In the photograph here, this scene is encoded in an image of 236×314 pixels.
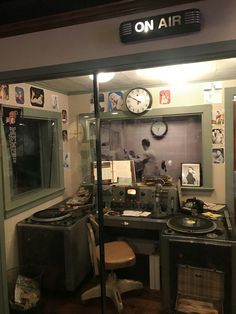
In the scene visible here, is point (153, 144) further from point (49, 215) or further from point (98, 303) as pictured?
point (98, 303)

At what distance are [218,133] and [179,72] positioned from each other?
79 cm

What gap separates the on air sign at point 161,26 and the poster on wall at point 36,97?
148cm

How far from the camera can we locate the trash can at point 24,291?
2.32m

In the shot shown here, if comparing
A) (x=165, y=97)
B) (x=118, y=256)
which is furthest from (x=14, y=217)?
(x=165, y=97)

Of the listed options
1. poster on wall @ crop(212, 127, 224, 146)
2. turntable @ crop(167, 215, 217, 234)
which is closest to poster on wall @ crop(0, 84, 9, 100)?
turntable @ crop(167, 215, 217, 234)

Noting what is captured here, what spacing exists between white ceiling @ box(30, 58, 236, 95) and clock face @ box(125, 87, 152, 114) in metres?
0.07

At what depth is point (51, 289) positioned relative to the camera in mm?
2668

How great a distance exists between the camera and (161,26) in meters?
1.49

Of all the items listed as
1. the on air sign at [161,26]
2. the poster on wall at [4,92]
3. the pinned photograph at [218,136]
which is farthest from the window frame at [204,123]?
the on air sign at [161,26]

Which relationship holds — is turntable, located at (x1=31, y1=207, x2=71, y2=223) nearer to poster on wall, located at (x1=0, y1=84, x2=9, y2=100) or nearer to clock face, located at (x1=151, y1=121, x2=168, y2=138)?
poster on wall, located at (x1=0, y1=84, x2=9, y2=100)

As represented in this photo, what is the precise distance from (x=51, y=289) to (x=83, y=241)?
512mm

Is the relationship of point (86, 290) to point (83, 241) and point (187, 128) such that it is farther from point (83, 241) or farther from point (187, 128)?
point (187, 128)

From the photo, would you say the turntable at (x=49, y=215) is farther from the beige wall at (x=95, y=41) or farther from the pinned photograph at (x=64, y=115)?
the beige wall at (x=95, y=41)

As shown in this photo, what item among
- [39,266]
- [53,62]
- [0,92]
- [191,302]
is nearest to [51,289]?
[39,266]
